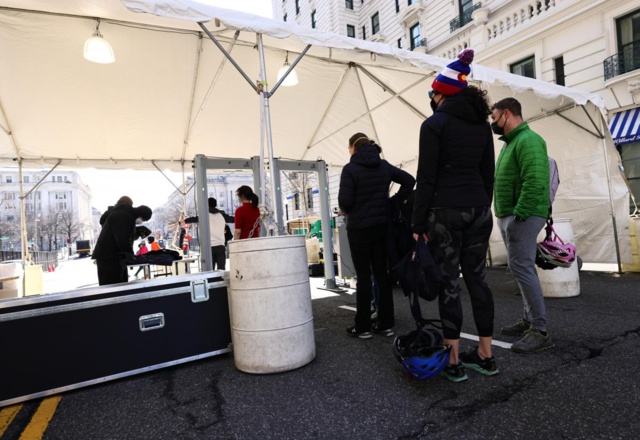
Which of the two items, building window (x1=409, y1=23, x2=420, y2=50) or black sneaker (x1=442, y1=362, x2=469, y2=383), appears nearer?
black sneaker (x1=442, y1=362, x2=469, y2=383)

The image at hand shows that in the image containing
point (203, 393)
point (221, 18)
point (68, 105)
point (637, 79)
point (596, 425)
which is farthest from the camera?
point (637, 79)

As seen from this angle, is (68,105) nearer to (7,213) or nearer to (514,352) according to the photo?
(514,352)

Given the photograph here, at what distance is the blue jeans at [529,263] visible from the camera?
3176mm

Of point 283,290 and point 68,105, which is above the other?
point 68,105

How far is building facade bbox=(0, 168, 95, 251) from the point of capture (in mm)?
65331

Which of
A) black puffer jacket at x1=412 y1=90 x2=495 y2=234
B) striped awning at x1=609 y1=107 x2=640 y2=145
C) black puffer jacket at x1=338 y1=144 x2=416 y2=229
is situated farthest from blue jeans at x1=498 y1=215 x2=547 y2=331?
striped awning at x1=609 y1=107 x2=640 y2=145

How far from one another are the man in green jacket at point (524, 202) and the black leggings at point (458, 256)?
0.73m

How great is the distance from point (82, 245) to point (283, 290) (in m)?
53.5

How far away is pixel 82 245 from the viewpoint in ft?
156

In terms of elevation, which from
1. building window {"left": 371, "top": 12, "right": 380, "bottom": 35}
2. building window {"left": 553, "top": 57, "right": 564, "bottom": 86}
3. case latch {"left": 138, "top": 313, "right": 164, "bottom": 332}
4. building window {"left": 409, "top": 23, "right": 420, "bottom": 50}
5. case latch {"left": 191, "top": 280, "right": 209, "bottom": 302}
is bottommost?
case latch {"left": 138, "top": 313, "right": 164, "bottom": 332}

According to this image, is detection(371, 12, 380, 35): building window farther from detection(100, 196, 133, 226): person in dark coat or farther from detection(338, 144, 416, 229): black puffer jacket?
detection(338, 144, 416, 229): black puffer jacket

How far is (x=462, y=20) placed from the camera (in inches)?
692

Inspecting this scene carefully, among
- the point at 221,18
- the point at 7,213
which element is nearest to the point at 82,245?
the point at 7,213

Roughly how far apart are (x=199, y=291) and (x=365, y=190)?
1.78 m
